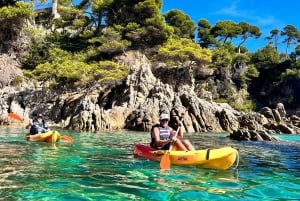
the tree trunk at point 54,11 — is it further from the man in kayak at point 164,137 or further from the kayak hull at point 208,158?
the kayak hull at point 208,158

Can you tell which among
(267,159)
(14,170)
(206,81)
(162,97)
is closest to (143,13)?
(206,81)

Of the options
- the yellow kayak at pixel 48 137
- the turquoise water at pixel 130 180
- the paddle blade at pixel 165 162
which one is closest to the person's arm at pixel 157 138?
the turquoise water at pixel 130 180

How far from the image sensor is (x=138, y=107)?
37.2 metres

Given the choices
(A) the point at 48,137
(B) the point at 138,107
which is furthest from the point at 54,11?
(A) the point at 48,137

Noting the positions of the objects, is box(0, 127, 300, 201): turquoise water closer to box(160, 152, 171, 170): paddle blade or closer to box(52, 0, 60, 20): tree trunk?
box(160, 152, 171, 170): paddle blade

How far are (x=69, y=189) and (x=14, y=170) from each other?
9.46 feet

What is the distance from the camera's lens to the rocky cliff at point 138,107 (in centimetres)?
3272

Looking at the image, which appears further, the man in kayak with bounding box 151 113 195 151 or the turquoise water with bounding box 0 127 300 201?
the man in kayak with bounding box 151 113 195 151

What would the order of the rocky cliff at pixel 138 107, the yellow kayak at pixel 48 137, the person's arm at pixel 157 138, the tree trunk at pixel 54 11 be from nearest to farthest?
the person's arm at pixel 157 138 → the yellow kayak at pixel 48 137 → the rocky cliff at pixel 138 107 → the tree trunk at pixel 54 11

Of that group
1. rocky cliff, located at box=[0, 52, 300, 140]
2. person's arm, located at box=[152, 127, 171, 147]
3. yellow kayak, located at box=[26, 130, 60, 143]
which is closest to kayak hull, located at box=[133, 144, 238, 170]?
person's arm, located at box=[152, 127, 171, 147]

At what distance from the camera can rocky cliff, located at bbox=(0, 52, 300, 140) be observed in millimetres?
32719

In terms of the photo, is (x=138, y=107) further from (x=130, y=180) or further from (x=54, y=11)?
(x=54, y=11)

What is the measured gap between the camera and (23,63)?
53.2 metres

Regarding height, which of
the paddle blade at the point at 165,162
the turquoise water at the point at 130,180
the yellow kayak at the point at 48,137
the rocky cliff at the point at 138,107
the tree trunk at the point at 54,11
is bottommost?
the turquoise water at the point at 130,180
